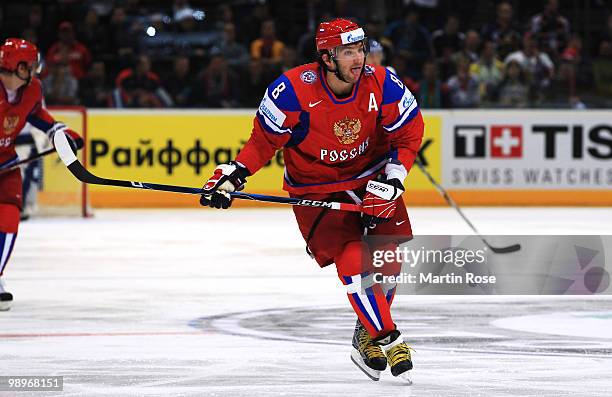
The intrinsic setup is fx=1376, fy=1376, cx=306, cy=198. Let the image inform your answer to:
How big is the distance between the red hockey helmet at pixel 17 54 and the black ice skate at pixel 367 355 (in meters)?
3.00

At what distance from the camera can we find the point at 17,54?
7.54 meters

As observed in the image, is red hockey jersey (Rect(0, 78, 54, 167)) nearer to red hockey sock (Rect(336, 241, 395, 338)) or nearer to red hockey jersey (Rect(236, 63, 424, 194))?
red hockey jersey (Rect(236, 63, 424, 194))

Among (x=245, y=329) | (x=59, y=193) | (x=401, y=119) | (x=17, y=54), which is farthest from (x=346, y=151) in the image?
(x=59, y=193)

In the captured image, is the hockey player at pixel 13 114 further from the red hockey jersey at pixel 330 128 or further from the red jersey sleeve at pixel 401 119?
the red jersey sleeve at pixel 401 119

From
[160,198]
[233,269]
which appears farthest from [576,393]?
[160,198]

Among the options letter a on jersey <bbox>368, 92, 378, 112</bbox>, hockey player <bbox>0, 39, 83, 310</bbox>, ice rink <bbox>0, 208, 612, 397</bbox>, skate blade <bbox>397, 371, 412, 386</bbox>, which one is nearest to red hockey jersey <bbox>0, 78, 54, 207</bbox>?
hockey player <bbox>0, 39, 83, 310</bbox>

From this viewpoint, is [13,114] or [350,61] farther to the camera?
[13,114]

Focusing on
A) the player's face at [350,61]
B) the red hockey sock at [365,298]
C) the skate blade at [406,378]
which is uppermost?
the player's face at [350,61]

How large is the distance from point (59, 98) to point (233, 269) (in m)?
5.52

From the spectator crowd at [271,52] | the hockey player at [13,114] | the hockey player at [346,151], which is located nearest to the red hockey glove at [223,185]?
the hockey player at [346,151]

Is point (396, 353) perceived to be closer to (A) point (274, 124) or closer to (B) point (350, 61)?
(A) point (274, 124)

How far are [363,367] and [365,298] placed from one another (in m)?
0.26

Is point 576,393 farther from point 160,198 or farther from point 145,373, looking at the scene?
point 160,198

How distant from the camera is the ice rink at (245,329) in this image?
5.04 m
